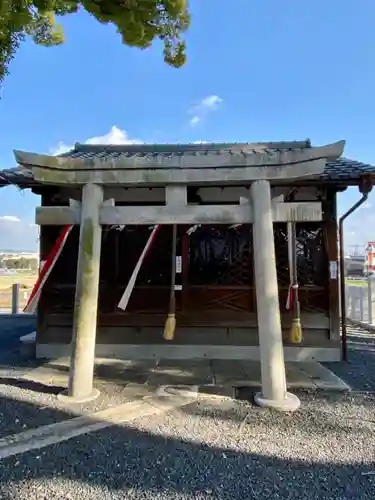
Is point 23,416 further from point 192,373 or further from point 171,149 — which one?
point 171,149

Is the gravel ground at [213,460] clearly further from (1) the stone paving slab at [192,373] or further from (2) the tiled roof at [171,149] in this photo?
(2) the tiled roof at [171,149]

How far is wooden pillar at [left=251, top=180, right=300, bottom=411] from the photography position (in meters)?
4.28

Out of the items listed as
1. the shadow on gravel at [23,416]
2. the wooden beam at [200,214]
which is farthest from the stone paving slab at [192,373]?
the wooden beam at [200,214]

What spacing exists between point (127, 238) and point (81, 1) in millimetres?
4009

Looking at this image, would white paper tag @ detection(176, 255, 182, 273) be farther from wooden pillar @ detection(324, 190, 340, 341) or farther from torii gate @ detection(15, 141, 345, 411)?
wooden pillar @ detection(324, 190, 340, 341)

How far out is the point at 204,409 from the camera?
13.7ft

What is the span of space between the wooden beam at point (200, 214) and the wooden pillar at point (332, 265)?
2.23 meters

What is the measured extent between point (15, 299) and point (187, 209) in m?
9.88

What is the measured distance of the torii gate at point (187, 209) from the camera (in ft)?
14.3

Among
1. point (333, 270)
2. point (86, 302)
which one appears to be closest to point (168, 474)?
point (86, 302)

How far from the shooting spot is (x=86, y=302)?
4.50m

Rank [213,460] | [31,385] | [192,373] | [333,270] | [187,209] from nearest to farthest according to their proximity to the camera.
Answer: [213,460] → [187,209] → [31,385] → [192,373] → [333,270]

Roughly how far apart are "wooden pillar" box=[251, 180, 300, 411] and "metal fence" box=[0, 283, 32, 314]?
27.1 feet

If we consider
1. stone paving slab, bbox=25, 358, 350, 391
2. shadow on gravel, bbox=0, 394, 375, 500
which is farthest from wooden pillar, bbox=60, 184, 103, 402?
shadow on gravel, bbox=0, 394, 375, 500
